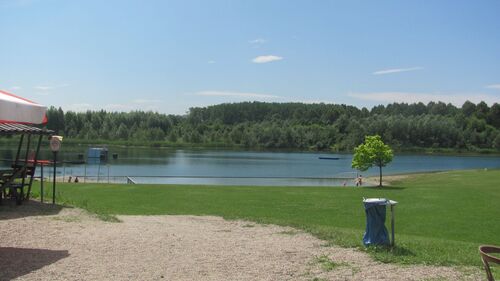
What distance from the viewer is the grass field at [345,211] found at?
403 inches

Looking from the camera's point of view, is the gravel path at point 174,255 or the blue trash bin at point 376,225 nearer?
the gravel path at point 174,255

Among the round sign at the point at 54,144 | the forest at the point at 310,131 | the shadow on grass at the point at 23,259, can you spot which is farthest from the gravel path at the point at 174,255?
the forest at the point at 310,131

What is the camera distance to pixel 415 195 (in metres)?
29.2

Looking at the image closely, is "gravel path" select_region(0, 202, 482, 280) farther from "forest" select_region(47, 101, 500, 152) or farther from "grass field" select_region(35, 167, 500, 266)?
"forest" select_region(47, 101, 500, 152)

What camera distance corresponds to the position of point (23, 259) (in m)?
8.32

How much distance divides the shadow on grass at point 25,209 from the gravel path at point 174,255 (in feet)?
1.66

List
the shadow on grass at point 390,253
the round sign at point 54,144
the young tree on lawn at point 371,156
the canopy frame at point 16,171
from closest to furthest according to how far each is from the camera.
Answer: the shadow on grass at point 390,253 → the canopy frame at point 16,171 → the round sign at point 54,144 → the young tree on lawn at point 371,156

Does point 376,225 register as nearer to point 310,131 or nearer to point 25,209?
point 25,209

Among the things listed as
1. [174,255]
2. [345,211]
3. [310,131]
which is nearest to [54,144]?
[174,255]

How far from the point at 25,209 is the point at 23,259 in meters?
5.79

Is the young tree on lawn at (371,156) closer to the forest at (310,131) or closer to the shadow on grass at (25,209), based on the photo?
Result: the shadow on grass at (25,209)

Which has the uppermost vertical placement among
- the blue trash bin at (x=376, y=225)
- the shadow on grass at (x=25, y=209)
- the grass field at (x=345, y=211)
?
the blue trash bin at (x=376, y=225)

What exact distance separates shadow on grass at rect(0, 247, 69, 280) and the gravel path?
0.01 metres

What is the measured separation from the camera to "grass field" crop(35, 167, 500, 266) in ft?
33.6
